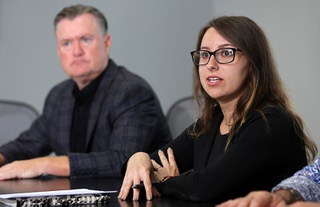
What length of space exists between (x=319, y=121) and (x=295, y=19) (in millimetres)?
677

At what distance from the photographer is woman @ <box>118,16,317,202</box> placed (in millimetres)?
1920

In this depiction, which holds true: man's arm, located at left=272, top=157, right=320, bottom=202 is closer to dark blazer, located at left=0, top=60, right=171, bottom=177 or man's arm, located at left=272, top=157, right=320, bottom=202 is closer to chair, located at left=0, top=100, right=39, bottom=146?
dark blazer, located at left=0, top=60, right=171, bottom=177

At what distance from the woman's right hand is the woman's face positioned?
329 millimetres

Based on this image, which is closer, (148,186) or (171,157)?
(148,186)

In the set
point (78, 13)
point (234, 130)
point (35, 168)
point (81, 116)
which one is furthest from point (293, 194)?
point (78, 13)

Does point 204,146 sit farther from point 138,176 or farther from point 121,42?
point 121,42

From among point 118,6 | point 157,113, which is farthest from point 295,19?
point 118,6

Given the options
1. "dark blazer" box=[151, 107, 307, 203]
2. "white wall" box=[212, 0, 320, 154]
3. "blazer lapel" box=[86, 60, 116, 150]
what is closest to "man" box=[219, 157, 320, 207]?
"dark blazer" box=[151, 107, 307, 203]

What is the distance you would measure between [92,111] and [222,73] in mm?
1436

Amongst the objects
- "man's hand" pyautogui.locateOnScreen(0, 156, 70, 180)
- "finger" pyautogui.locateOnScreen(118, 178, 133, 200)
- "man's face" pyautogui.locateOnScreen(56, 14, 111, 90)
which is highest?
"man's face" pyautogui.locateOnScreen(56, 14, 111, 90)

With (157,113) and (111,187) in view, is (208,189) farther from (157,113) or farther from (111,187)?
(157,113)

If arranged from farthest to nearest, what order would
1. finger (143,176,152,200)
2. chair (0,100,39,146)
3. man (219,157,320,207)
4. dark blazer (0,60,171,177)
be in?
chair (0,100,39,146) < dark blazer (0,60,171,177) < finger (143,176,152,200) < man (219,157,320,207)

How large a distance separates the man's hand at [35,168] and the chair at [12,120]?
3.52 ft

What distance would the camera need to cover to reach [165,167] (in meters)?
2.31
